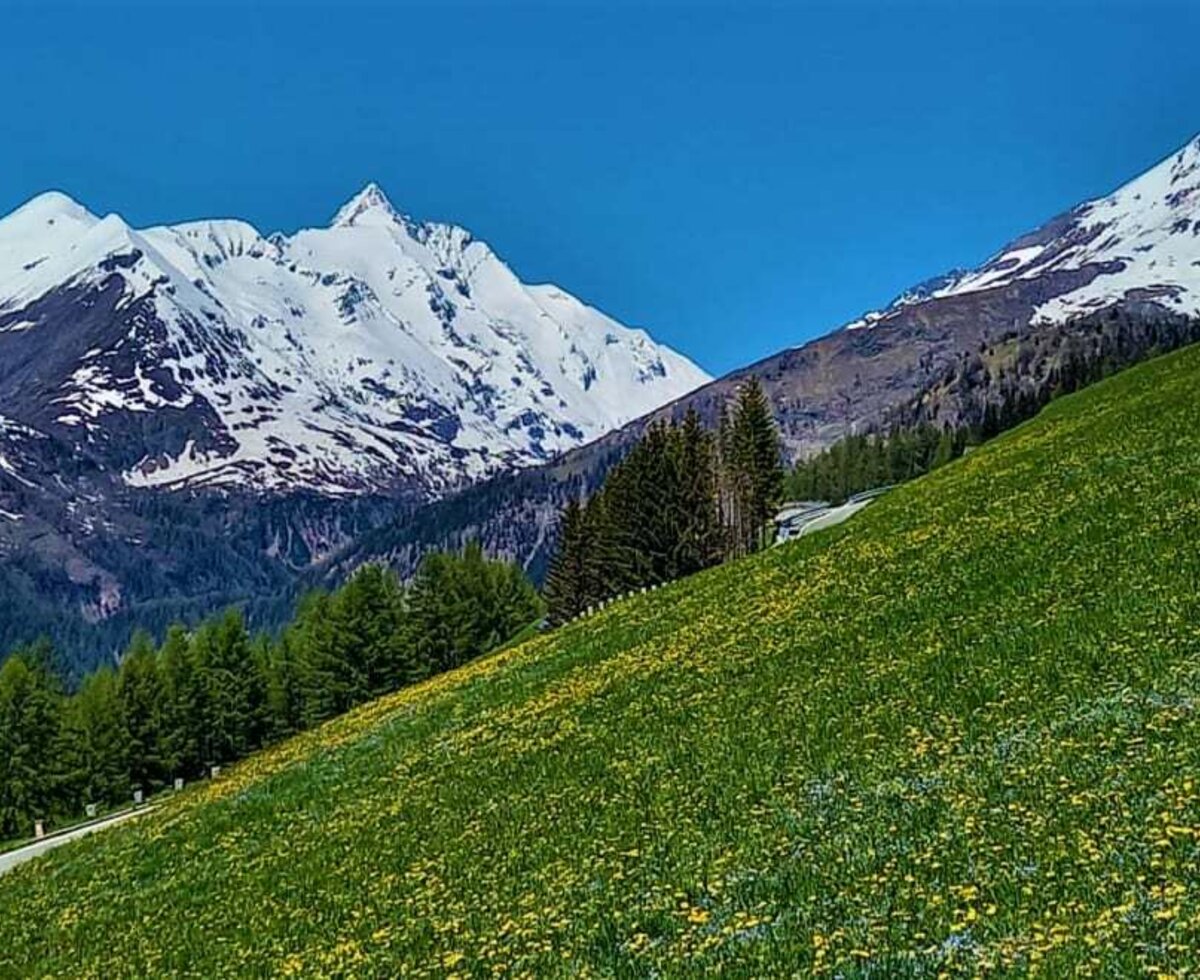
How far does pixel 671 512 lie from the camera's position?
293ft

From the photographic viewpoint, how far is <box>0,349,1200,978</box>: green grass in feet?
37.0

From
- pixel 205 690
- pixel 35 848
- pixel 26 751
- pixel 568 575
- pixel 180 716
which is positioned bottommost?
pixel 35 848

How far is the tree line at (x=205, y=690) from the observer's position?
86.1m

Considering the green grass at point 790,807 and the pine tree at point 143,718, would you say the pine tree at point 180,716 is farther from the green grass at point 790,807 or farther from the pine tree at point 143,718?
the green grass at point 790,807

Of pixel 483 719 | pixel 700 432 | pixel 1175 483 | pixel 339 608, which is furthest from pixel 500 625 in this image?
pixel 1175 483

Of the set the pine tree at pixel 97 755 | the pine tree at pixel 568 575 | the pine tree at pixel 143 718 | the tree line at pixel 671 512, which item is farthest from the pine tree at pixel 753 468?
the pine tree at pixel 97 755

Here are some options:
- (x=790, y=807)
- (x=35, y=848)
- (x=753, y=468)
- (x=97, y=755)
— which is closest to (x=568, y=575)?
(x=753, y=468)

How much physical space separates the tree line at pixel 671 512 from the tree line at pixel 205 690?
13.5 meters

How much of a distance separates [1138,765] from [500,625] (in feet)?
353

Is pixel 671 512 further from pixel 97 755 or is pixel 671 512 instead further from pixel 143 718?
pixel 97 755

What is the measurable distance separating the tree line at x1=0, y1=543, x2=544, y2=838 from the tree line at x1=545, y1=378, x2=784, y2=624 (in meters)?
13.5

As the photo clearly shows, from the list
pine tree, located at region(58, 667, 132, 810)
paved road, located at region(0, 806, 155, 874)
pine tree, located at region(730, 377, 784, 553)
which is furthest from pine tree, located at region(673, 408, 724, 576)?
paved road, located at region(0, 806, 155, 874)

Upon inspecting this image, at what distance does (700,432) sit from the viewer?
319ft

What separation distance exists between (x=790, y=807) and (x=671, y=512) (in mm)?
73808
